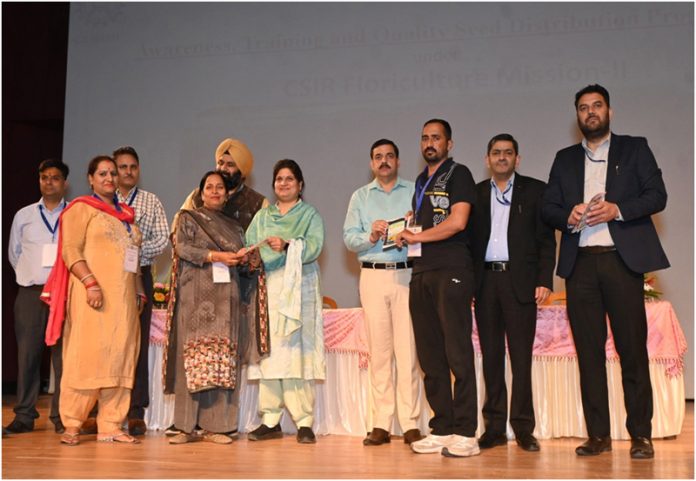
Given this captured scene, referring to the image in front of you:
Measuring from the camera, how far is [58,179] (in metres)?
4.89

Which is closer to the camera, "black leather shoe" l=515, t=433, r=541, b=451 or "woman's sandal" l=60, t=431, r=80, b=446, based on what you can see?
"black leather shoe" l=515, t=433, r=541, b=451

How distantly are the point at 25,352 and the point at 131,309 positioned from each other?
0.98 m

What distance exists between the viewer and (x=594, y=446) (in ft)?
12.0

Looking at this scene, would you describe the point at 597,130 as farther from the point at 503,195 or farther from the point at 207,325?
the point at 207,325

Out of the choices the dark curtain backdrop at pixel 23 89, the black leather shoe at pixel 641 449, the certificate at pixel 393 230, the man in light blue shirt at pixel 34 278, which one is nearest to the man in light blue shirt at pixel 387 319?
the certificate at pixel 393 230

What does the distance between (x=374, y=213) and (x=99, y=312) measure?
1560 millimetres

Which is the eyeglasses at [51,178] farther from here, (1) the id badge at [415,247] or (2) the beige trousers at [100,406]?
(1) the id badge at [415,247]

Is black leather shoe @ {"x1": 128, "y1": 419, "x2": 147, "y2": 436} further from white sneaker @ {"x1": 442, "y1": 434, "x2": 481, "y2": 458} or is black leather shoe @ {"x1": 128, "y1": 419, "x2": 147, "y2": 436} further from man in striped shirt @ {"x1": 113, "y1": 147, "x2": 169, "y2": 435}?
white sneaker @ {"x1": 442, "y1": 434, "x2": 481, "y2": 458}

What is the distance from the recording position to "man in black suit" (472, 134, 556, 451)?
394 centimetres

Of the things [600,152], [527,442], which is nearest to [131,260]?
[527,442]

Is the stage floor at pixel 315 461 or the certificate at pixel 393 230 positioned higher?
the certificate at pixel 393 230

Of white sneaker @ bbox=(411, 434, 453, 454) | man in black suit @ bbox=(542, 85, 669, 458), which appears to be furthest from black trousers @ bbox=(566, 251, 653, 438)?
white sneaker @ bbox=(411, 434, 453, 454)

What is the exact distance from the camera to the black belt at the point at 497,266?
396 centimetres

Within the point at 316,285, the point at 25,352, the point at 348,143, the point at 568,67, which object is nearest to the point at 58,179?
the point at 25,352
